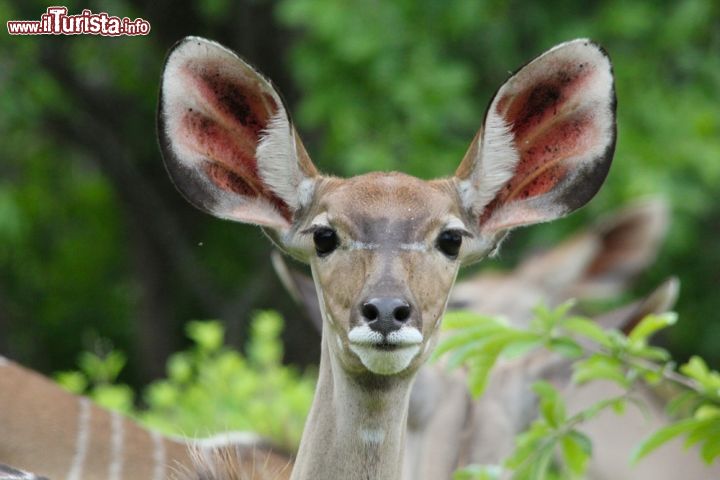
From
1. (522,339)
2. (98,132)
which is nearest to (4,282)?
(98,132)

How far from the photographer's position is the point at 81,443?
12.9 ft

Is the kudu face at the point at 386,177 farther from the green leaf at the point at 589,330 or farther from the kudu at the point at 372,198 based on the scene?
the green leaf at the point at 589,330

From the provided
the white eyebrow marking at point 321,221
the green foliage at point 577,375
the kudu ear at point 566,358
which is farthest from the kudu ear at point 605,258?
the white eyebrow marking at point 321,221

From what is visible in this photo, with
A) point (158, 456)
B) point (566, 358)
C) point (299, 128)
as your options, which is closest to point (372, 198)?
Result: point (566, 358)

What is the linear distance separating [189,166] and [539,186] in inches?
22.3

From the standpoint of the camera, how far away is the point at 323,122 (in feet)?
24.7

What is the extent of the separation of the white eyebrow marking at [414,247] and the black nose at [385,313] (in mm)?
139

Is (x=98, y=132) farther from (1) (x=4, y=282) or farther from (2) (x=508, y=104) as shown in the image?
(2) (x=508, y=104)

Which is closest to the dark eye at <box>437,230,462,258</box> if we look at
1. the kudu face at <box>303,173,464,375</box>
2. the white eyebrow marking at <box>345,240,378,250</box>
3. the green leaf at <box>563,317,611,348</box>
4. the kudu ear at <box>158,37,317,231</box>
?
the kudu face at <box>303,173,464,375</box>

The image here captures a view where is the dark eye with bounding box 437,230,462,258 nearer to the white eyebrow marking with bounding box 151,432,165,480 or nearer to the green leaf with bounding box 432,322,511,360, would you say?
the green leaf with bounding box 432,322,511,360

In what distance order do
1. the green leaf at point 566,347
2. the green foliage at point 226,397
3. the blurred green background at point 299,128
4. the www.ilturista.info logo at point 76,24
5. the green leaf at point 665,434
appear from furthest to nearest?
1. the blurred green background at point 299,128
2. the www.ilturista.info logo at point 76,24
3. the green foliage at point 226,397
4. the green leaf at point 566,347
5. the green leaf at point 665,434

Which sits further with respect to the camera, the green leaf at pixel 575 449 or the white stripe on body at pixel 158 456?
the white stripe on body at pixel 158 456

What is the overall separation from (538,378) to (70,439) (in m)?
1.19

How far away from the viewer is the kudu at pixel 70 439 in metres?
3.76
